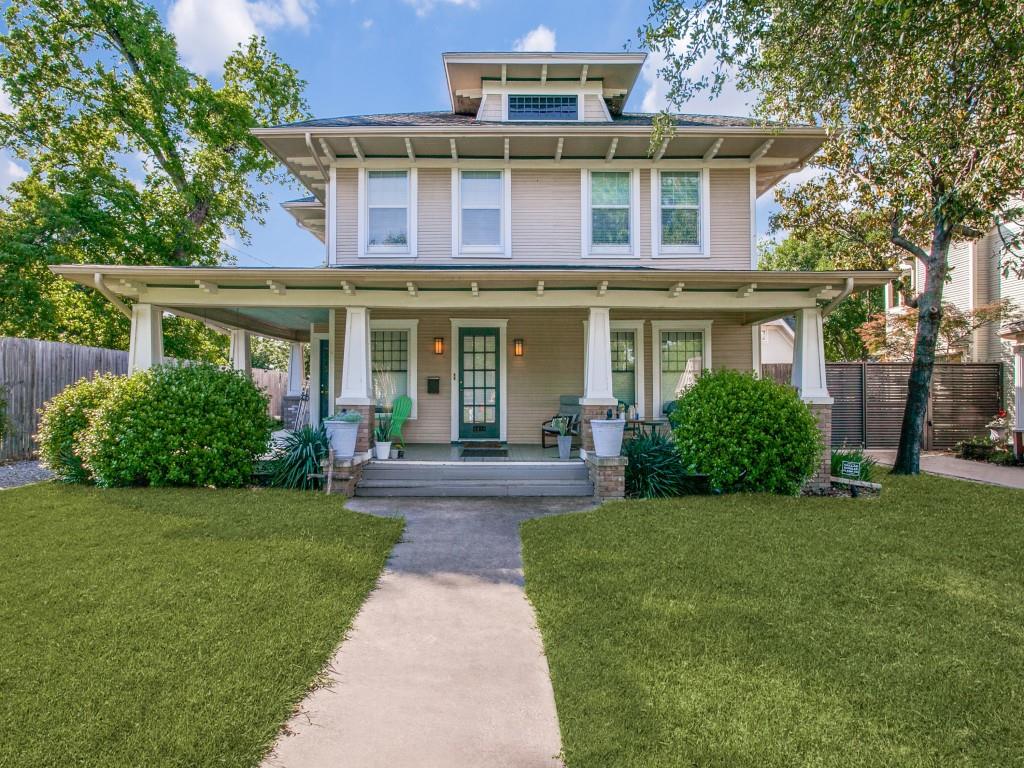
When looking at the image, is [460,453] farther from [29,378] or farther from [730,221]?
[29,378]

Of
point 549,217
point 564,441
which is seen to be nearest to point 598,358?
point 564,441

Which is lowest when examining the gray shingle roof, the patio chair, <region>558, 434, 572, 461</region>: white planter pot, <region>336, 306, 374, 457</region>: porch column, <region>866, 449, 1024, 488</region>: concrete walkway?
<region>866, 449, 1024, 488</region>: concrete walkway

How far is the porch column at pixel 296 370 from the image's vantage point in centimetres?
1409

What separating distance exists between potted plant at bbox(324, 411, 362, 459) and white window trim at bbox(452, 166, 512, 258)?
3.80m

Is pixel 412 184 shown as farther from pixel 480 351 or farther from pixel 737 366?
pixel 737 366

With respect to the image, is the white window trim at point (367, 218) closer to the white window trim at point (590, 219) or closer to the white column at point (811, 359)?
the white window trim at point (590, 219)

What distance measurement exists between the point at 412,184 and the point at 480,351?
3185 mm

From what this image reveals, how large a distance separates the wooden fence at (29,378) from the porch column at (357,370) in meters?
2.20

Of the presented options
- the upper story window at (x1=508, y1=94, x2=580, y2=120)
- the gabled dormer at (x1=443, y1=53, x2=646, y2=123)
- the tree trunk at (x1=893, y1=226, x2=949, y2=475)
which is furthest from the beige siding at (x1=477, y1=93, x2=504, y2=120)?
the tree trunk at (x1=893, y1=226, x2=949, y2=475)

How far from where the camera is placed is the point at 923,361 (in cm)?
937

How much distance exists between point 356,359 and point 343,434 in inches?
46.8

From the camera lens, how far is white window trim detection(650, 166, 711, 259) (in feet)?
31.4

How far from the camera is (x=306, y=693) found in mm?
2686

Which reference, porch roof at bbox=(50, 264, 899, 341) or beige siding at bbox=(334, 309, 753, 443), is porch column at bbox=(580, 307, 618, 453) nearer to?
porch roof at bbox=(50, 264, 899, 341)
